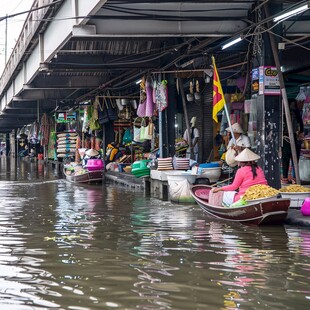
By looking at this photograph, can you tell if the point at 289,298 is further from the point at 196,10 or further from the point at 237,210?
the point at 196,10

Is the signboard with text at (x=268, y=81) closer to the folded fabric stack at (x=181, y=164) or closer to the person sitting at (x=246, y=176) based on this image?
the person sitting at (x=246, y=176)

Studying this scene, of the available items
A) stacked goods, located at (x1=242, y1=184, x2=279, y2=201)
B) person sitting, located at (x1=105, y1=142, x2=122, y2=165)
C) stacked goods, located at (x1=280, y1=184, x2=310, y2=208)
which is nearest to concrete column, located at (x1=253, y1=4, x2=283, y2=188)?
stacked goods, located at (x1=280, y1=184, x2=310, y2=208)

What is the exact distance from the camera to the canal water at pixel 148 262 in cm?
593

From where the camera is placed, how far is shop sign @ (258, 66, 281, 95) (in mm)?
12602

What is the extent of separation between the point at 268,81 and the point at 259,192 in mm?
2919

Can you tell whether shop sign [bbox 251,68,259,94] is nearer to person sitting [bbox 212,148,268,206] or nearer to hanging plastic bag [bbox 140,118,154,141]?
person sitting [bbox 212,148,268,206]

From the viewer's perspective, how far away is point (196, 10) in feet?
43.2

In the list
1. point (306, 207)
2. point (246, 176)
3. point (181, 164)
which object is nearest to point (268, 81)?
point (246, 176)

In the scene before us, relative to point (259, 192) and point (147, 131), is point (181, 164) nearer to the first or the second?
point (147, 131)

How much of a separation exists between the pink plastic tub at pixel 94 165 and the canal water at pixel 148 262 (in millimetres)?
11504

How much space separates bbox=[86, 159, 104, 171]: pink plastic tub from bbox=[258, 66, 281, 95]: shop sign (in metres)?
13.5

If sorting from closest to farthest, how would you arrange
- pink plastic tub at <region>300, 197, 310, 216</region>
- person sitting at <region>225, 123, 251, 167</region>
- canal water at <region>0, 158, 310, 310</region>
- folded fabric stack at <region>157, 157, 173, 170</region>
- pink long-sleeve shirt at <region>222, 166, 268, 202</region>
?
1. canal water at <region>0, 158, 310, 310</region>
2. pink plastic tub at <region>300, 197, 310, 216</region>
3. pink long-sleeve shirt at <region>222, 166, 268, 202</region>
4. person sitting at <region>225, 123, 251, 167</region>
5. folded fabric stack at <region>157, 157, 173, 170</region>

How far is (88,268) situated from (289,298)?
2.65 m

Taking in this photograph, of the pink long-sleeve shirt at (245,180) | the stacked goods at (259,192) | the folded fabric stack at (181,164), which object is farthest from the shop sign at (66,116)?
the stacked goods at (259,192)
